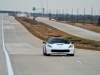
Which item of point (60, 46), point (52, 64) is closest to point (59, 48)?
point (60, 46)

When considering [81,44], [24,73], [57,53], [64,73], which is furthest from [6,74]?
[81,44]

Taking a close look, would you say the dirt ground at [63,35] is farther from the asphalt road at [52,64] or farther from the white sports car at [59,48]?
the asphalt road at [52,64]

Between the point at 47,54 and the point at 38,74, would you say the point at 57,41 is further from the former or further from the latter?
the point at 38,74

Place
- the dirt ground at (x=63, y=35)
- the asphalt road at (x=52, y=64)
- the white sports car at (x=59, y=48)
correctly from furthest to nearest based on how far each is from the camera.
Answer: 1. the dirt ground at (x=63, y=35)
2. the white sports car at (x=59, y=48)
3. the asphalt road at (x=52, y=64)

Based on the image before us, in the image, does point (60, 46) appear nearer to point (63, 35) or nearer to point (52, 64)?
point (52, 64)

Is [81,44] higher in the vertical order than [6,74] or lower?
lower

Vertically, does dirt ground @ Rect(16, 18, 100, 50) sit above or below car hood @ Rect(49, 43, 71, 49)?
below

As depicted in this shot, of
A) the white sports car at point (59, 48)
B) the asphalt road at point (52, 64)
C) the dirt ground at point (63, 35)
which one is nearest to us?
the asphalt road at point (52, 64)

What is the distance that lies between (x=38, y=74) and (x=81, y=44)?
35995mm

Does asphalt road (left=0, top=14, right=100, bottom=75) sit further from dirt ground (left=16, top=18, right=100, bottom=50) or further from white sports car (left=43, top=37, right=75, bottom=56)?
dirt ground (left=16, top=18, right=100, bottom=50)

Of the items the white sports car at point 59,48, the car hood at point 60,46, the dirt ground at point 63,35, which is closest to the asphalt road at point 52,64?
the white sports car at point 59,48

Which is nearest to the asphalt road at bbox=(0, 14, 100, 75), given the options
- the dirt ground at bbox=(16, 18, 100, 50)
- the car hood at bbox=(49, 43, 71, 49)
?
the car hood at bbox=(49, 43, 71, 49)

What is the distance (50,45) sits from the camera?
28609mm

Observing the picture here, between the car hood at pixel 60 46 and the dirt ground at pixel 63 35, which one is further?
the dirt ground at pixel 63 35
